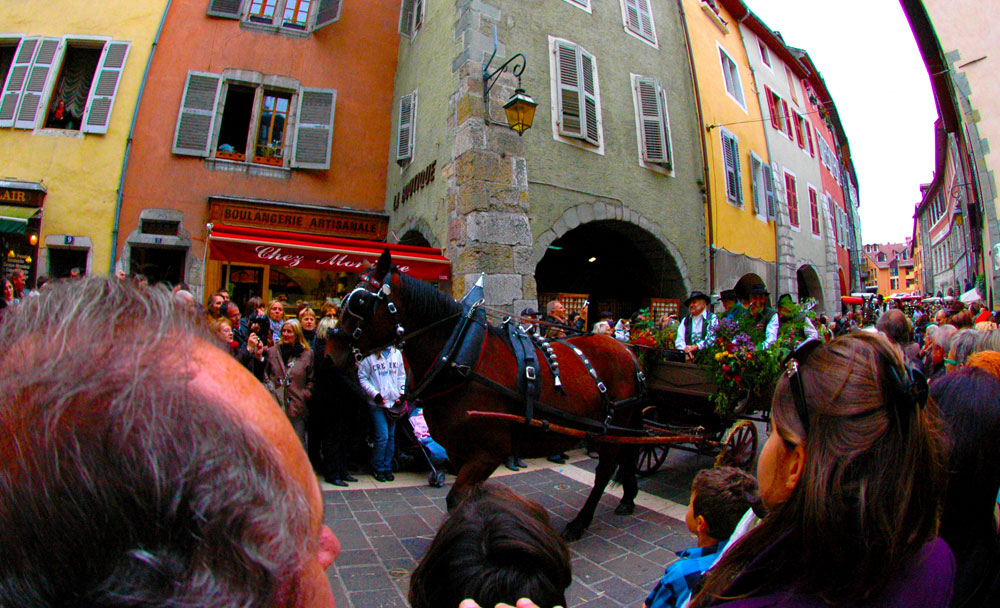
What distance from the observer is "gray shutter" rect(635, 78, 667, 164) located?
32.8 feet

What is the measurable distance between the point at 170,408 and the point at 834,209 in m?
23.3

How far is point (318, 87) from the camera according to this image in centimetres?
1083

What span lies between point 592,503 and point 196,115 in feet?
34.6

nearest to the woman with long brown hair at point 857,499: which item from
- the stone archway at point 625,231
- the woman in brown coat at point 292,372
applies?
the woman in brown coat at point 292,372

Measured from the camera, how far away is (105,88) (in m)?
9.77

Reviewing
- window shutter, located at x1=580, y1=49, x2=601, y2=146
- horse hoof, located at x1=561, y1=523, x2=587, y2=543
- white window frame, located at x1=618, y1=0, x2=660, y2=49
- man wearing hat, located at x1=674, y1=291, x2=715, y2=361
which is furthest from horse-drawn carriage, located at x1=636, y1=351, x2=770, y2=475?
white window frame, located at x1=618, y1=0, x2=660, y2=49

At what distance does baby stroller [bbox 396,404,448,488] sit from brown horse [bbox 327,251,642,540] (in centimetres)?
212

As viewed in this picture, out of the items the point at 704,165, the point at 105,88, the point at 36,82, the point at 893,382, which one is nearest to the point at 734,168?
the point at 704,165

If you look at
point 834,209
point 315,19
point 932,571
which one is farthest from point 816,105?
point 932,571

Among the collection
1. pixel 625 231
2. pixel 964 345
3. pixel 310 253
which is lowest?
pixel 964 345

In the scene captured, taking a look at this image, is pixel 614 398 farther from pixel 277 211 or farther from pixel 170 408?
pixel 277 211

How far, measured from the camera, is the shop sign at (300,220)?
32.4 feet

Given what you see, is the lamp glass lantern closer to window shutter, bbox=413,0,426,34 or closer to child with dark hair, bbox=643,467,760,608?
window shutter, bbox=413,0,426,34

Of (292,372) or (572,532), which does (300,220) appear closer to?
(292,372)
